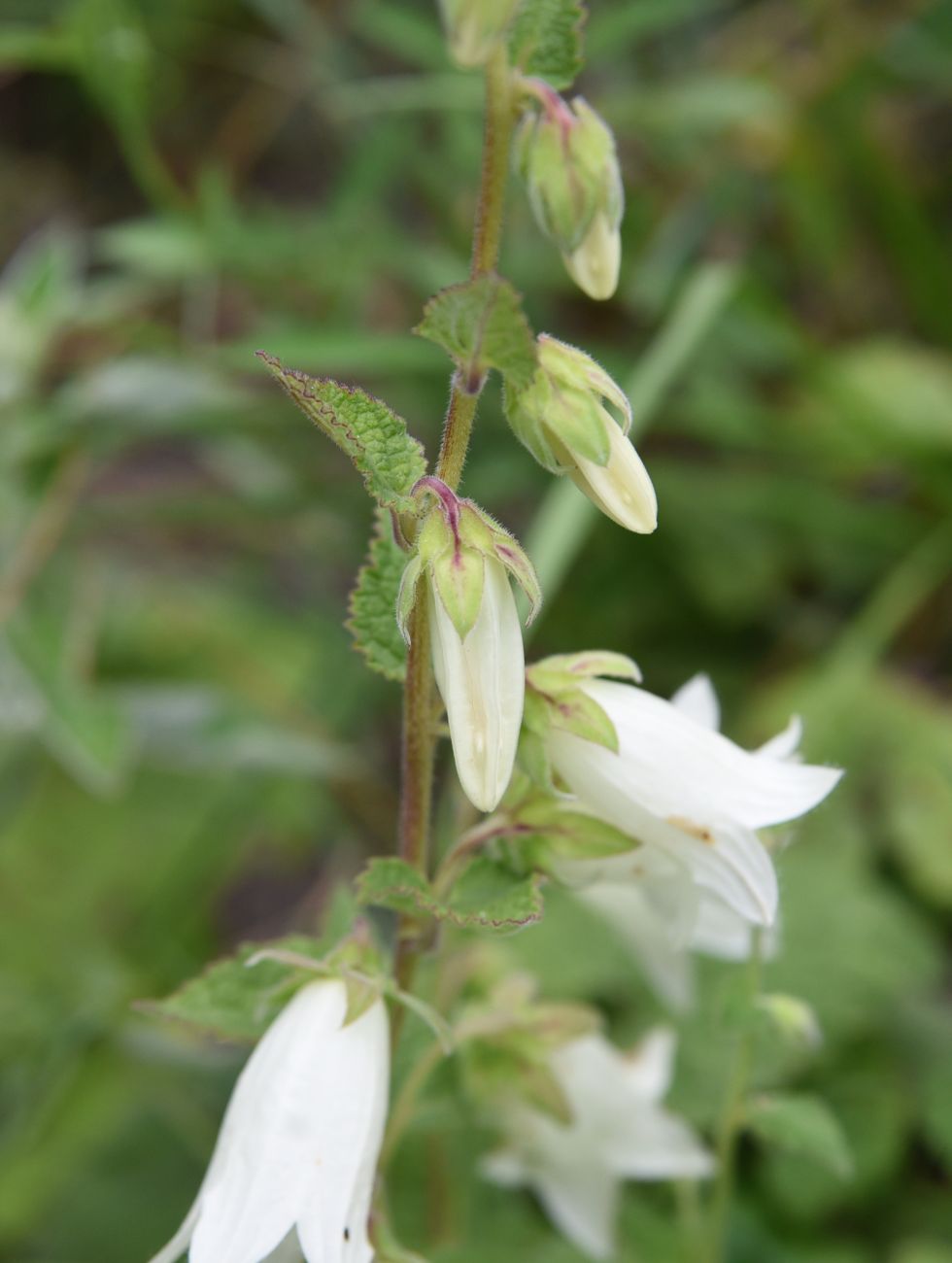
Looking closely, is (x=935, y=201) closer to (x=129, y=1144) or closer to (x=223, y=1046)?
(x=223, y=1046)

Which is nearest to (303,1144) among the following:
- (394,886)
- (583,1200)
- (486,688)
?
(394,886)

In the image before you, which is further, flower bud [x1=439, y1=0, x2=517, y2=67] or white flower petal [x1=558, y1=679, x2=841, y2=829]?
white flower petal [x1=558, y1=679, x2=841, y2=829]

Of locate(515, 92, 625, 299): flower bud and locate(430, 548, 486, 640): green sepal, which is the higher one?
locate(515, 92, 625, 299): flower bud

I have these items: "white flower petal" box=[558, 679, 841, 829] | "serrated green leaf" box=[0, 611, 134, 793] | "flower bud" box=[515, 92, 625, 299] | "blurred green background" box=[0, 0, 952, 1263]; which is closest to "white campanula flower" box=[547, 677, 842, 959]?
"white flower petal" box=[558, 679, 841, 829]

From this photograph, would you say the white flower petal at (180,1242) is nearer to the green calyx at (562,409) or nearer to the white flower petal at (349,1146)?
the white flower petal at (349,1146)

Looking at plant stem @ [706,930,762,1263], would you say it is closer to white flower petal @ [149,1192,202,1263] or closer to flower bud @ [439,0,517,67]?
white flower petal @ [149,1192,202,1263]
